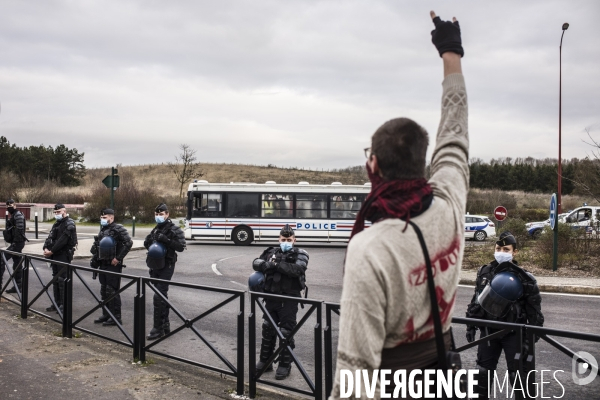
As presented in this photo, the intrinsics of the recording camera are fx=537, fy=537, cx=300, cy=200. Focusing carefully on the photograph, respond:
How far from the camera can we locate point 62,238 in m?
9.71

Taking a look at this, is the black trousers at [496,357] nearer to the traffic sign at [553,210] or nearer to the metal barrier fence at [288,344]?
the metal barrier fence at [288,344]

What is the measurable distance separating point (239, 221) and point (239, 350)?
1930cm

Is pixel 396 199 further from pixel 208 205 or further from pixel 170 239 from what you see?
pixel 208 205

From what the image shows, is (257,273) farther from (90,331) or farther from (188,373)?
(90,331)

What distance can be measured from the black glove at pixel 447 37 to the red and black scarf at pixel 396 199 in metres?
0.67

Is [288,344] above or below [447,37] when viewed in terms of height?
below

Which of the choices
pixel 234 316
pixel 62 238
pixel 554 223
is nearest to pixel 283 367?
pixel 234 316

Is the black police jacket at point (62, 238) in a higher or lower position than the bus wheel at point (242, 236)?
higher

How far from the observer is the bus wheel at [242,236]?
24.8 meters

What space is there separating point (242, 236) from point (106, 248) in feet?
52.1

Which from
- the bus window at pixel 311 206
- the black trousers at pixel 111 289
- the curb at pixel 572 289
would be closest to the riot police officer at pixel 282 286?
the black trousers at pixel 111 289

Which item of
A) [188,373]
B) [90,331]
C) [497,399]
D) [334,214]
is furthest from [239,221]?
[497,399]

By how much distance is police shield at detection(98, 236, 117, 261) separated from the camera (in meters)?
9.02

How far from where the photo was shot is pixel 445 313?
194 cm
